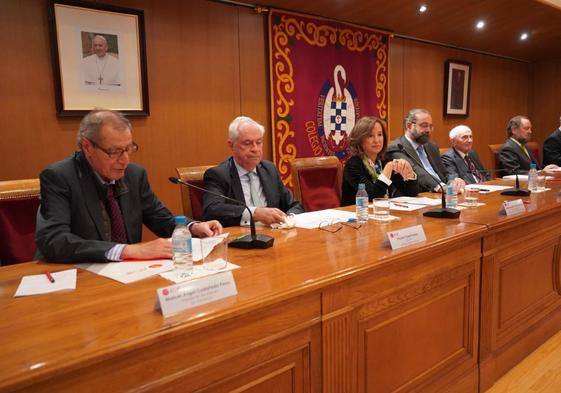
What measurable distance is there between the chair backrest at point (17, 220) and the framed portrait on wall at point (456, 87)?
5.05 m

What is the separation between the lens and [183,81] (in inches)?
135

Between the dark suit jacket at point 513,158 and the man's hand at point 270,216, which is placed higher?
the dark suit jacket at point 513,158

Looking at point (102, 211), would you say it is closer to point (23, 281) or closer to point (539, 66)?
point (23, 281)

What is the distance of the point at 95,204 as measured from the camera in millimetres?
1667

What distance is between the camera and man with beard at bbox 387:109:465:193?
10.6ft

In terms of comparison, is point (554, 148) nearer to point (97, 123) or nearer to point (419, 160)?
point (419, 160)

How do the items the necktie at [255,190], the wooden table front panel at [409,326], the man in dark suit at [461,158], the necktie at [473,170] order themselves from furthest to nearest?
1. the necktie at [473,170]
2. the man in dark suit at [461,158]
3. the necktie at [255,190]
4. the wooden table front panel at [409,326]

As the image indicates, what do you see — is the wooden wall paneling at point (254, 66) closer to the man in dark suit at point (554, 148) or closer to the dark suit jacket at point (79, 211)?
the dark suit jacket at point (79, 211)

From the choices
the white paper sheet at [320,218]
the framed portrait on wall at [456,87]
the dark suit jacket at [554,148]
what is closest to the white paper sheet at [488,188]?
the white paper sheet at [320,218]

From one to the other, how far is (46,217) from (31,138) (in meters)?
1.54

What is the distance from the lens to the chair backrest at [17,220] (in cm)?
180

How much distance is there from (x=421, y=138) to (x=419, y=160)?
17 cm

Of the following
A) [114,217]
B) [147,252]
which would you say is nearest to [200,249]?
[147,252]

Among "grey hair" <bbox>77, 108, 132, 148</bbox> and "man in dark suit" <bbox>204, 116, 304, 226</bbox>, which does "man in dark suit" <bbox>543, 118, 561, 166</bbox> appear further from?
"grey hair" <bbox>77, 108, 132, 148</bbox>
